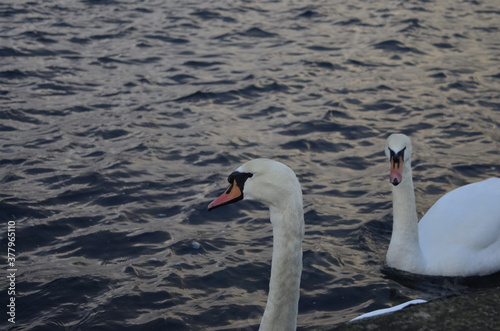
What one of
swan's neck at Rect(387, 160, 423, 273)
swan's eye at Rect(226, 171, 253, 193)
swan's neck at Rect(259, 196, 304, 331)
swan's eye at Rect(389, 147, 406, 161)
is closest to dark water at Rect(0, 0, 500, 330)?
swan's neck at Rect(387, 160, 423, 273)

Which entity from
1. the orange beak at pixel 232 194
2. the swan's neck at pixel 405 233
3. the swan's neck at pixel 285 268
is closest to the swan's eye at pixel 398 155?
the swan's neck at pixel 405 233

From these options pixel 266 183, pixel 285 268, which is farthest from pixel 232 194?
pixel 285 268

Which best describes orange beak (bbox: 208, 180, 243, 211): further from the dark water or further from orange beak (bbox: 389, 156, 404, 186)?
orange beak (bbox: 389, 156, 404, 186)

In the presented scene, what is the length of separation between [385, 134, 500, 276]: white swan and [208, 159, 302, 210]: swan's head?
9.15ft

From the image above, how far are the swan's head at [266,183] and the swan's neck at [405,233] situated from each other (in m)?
3.00

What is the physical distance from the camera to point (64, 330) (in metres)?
5.95

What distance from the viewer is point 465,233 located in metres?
7.19

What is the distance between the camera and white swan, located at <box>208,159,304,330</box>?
4184 mm

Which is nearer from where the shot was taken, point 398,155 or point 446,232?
point 398,155

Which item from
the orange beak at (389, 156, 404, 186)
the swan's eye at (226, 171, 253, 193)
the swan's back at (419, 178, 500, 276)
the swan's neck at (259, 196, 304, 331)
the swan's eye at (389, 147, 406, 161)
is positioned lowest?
the swan's back at (419, 178, 500, 276)

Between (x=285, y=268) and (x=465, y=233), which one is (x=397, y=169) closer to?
(x=465, y=233)

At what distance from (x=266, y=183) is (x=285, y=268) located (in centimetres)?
46

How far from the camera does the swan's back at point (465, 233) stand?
23.2 ft

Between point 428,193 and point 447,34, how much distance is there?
6037 mm
